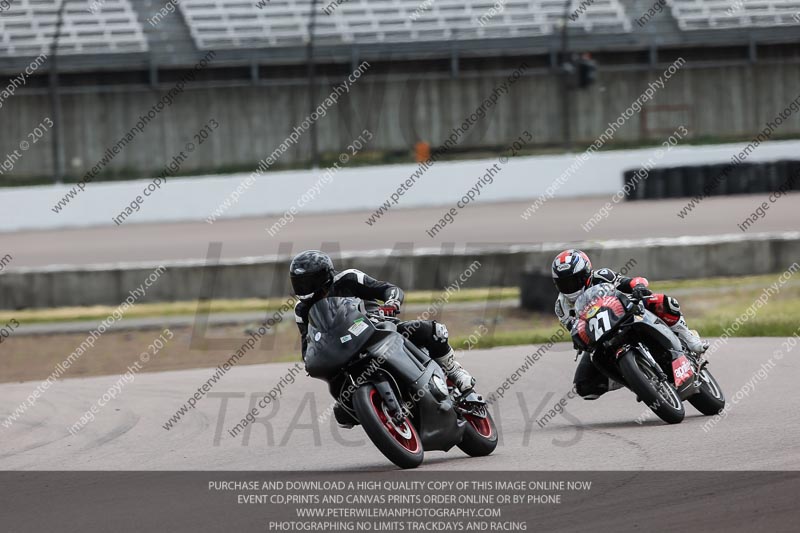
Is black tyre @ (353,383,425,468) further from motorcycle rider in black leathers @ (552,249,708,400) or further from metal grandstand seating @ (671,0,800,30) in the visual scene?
metal grandstand seating @ (671,0,800,30)

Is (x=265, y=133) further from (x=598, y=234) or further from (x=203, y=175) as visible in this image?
(x=598, y=234)

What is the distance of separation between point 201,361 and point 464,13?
66.4ft

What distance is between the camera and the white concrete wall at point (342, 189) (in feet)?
93.5

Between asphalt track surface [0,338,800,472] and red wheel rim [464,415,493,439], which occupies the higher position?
red wheel rim [464,415,493,439]

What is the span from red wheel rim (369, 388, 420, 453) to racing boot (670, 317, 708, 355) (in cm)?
259

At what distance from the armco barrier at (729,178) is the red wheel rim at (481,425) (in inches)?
860

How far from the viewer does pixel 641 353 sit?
8266mm

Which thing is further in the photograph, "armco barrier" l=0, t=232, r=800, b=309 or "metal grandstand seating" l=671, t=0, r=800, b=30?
"metal grandstand seating" l=671, t=0, r=800, b=30

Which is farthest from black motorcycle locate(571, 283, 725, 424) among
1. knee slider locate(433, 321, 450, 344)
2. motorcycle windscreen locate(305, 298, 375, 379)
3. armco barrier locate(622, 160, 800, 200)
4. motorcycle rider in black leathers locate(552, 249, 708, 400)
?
armco barrier locate(622, 160, 800, 200)

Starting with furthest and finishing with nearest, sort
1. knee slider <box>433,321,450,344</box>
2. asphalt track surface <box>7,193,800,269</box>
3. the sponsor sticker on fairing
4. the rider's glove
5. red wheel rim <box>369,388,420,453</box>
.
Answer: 1. asphalt track surface <box>7,193,800,269</box>
2. the sponsor sticker on fairing
3. knee slider <box>433,321,450,344</box>
4. the rider's glove
5. red wheel rim <box>369,388,420,453</box>

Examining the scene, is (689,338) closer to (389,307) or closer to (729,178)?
(389,307)

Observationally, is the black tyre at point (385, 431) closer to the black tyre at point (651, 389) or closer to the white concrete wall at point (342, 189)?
the black tyre at point (651, 389)

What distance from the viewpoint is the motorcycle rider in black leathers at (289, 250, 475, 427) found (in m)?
7.02
